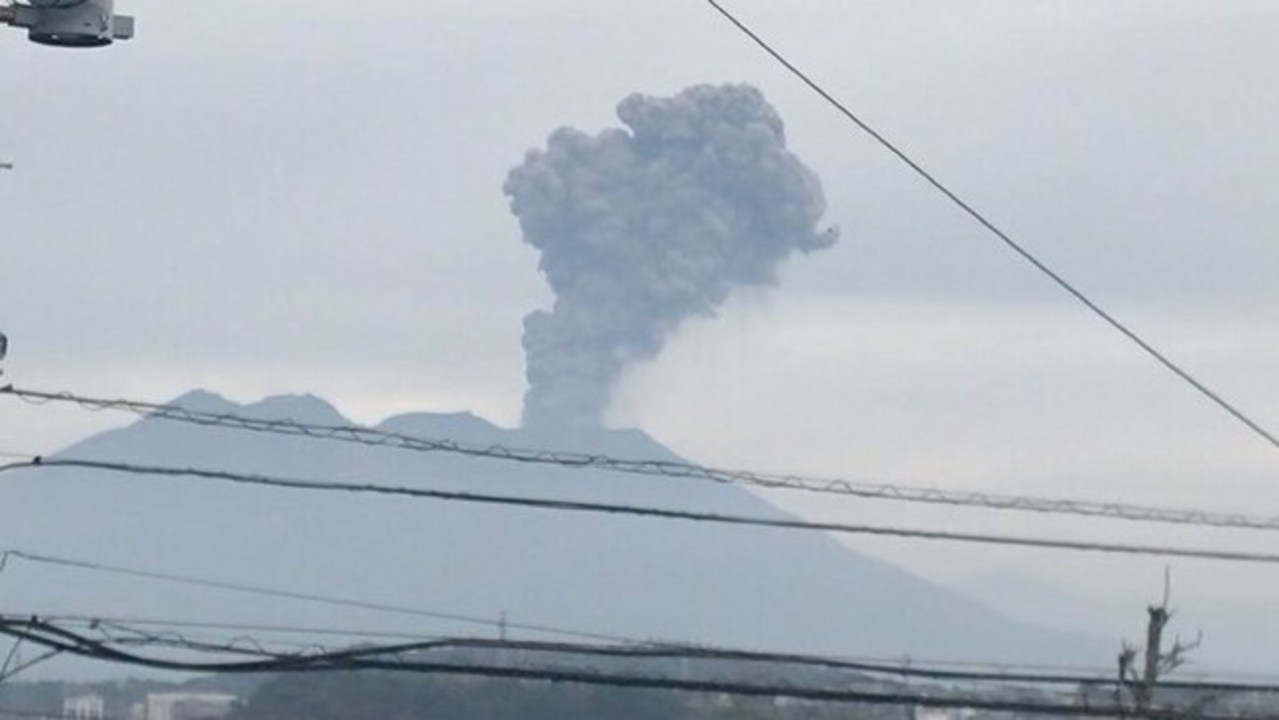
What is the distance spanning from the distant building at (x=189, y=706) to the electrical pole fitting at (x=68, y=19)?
32580mm

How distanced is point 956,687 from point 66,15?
1026 cm

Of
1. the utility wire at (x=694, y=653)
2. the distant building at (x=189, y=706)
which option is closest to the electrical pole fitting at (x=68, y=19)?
the utility wire at (x=694, y=653)

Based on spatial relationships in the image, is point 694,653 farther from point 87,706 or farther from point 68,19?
point 87,706

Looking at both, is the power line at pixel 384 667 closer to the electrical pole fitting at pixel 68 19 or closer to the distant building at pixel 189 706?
the electrical pole fitting at pixel 68 19

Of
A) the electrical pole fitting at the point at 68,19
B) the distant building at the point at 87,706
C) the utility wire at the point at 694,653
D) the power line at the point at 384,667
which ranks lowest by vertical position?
the power line at the point at 384,667

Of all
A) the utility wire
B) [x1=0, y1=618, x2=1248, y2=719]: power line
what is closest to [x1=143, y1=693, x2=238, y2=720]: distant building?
the utility wire

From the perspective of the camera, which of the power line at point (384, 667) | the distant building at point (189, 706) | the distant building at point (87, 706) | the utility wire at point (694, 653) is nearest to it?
the power line at point (384, 667)

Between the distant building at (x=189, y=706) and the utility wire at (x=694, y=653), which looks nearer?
the utility wire at (x=694, y=653)

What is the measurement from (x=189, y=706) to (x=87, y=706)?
9750 millimetres

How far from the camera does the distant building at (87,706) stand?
2640 inches

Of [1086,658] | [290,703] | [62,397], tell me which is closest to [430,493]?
[62,397]

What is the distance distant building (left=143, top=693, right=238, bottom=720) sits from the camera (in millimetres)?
56344

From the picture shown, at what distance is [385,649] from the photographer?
67.3 ft

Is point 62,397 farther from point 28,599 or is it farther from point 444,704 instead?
point 28,599
